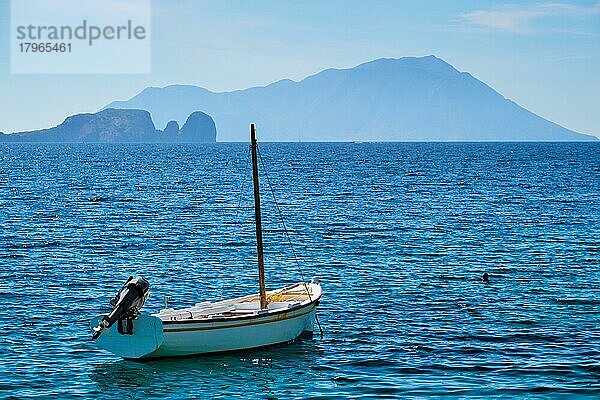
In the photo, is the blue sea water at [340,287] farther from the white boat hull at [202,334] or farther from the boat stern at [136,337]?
the boat stern at [136,337]

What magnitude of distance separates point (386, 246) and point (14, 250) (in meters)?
24.0

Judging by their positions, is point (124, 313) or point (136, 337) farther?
point (136, 337)

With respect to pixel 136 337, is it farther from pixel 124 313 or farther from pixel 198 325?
pixel 198 325

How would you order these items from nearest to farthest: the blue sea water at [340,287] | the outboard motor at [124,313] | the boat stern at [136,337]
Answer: the blue sea water at [340,287]
the outboard motor at [124,313]
the boat stern at [136,337]

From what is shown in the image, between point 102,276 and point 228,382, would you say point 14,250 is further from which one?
point 228,382

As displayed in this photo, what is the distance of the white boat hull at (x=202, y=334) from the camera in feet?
104

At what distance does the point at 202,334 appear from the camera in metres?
32.8

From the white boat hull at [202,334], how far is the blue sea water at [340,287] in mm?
521

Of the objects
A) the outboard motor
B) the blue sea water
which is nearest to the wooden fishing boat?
the outboard motor

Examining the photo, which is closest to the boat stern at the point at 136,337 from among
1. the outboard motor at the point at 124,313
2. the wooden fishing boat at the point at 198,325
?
the wooden fishing boat at the point at 198,325

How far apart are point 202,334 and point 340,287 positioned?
15001 millimetres

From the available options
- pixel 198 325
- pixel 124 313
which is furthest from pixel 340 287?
pixel 124 313

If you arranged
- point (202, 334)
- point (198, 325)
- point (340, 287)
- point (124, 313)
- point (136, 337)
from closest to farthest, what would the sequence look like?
point (124, 313) → point (136, 337) → point (198, 325) → point (202, 334) → point (340, 287)

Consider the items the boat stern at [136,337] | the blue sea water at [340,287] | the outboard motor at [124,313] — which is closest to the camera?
the blue sea water at [340,287]
